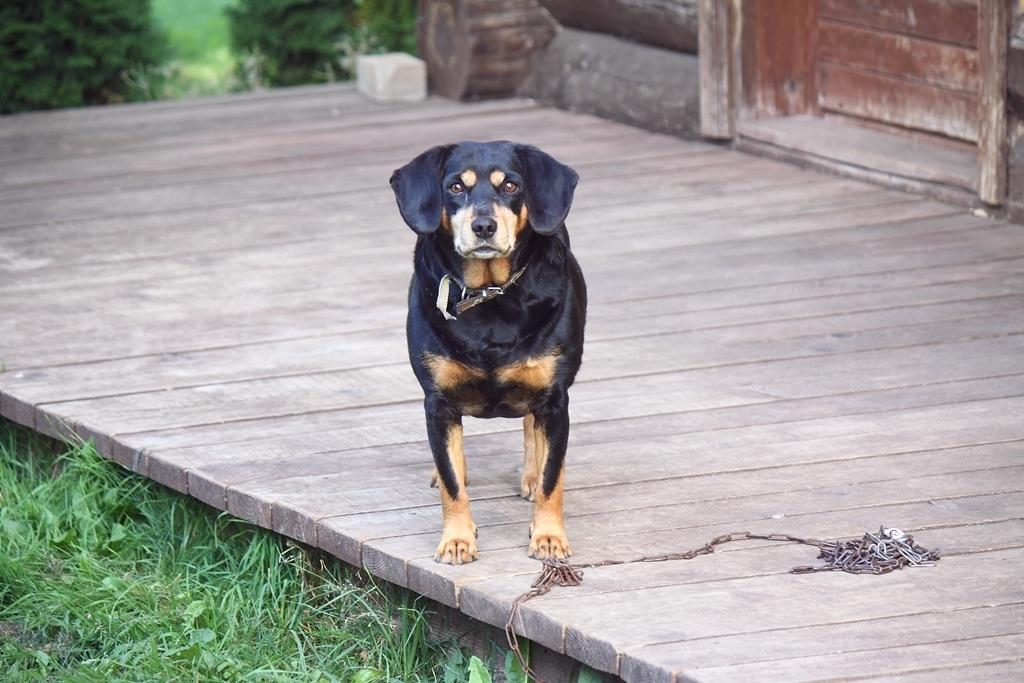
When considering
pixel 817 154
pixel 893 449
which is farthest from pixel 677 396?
pixel 817 154

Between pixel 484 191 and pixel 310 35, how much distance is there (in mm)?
6896

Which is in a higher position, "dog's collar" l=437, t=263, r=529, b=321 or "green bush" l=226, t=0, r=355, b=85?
"dog's collar" l=437, t=263, r=529, b=321

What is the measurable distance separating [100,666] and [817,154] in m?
4.31

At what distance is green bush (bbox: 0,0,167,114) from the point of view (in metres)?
8.94

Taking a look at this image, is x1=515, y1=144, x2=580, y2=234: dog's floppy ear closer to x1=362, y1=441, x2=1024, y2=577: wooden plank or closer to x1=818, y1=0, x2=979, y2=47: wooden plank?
x1=362, y1=441, x2=1024, y2=577: wooden plank

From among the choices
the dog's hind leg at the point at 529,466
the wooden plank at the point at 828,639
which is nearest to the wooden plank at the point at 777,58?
the dog's hind leg at the point at 529,466

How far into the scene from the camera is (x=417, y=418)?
4.25 metres

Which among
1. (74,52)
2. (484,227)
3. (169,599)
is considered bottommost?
(169,599)

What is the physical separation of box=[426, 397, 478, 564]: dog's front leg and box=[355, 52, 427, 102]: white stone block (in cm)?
564

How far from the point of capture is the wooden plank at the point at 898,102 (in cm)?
632

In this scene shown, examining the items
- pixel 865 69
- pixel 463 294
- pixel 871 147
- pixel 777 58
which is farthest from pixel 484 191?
pixel 777 58

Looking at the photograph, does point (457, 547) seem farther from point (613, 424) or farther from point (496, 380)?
point (613, 424)

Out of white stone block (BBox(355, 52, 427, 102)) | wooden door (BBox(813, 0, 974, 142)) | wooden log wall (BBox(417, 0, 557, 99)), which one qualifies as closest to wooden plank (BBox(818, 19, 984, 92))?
wooden door (BBox(813, 0, 974, 142))

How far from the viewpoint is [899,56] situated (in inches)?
260
